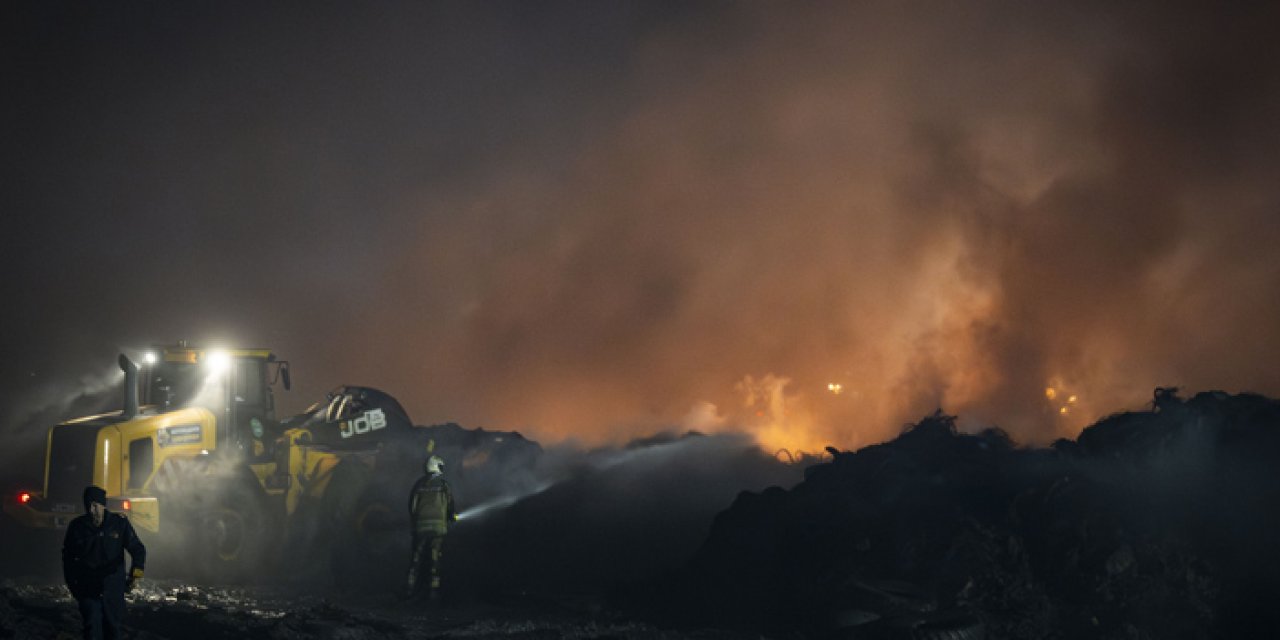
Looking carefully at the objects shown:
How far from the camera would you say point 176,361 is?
15.8 m

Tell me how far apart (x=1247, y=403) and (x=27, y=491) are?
57.6ft

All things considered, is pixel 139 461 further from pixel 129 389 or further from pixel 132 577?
pixel 132 577

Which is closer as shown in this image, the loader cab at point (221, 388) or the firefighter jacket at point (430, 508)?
the firefighter jacket at point (430, 508)

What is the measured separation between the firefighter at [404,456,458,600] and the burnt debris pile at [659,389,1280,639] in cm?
324

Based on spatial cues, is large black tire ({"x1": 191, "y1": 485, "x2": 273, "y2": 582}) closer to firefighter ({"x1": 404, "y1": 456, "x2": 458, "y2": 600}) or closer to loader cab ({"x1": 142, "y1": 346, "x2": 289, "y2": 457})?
loader cab ({"x1": 142, "y1": 346, "x2": 289, "y2": 457})

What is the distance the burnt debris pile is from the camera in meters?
11.0

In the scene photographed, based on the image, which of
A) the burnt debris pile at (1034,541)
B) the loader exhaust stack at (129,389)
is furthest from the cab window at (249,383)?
the burnt debris pile at (1034,541)

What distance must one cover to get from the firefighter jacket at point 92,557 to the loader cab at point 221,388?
7.19 m

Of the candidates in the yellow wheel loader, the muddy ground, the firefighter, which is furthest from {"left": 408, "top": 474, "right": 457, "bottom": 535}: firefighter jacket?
the yellow wheel loader

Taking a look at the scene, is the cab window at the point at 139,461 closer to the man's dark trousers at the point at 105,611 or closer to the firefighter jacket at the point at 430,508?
the firefighter jacket at the point at 430,508

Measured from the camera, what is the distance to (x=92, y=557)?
8609 millimetres

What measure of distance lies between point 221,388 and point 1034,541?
12.7 m

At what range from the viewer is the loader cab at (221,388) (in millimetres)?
15680

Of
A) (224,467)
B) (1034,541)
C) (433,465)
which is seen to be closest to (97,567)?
(433,465)
